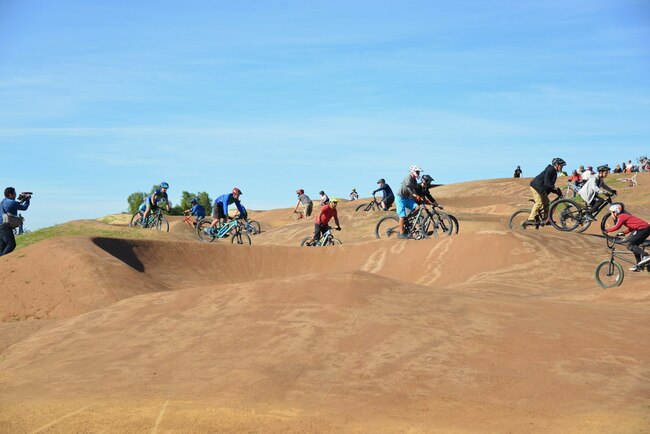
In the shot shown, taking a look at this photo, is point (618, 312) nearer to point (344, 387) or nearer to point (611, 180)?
point (344, 387)

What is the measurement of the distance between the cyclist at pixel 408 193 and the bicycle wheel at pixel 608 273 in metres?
5.29

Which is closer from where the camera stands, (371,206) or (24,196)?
(24,196)

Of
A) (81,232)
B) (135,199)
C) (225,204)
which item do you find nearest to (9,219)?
(225,204)

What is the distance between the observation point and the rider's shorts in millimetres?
17984

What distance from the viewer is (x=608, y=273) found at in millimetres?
13867

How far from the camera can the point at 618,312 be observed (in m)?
10.5

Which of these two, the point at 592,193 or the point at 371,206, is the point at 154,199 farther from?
the point at 592,193

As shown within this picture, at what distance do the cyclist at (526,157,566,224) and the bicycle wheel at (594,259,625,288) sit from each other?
14.6ft

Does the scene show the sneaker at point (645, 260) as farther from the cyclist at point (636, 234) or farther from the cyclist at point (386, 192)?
the cyclist at point (386, 192)

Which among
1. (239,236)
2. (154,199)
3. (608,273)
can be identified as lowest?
(608,273)

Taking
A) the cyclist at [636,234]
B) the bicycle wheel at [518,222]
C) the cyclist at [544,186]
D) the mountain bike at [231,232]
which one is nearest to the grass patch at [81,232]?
A: the mountain bike at [231,232]

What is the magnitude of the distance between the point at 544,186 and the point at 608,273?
16.1ft

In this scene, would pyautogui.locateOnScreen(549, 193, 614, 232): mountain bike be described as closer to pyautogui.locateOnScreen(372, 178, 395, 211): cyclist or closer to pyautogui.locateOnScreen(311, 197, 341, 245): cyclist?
pyautogui.locateOnScreen(311, 197, 341, 245): cyclist

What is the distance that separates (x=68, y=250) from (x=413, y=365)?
11.1 meters
